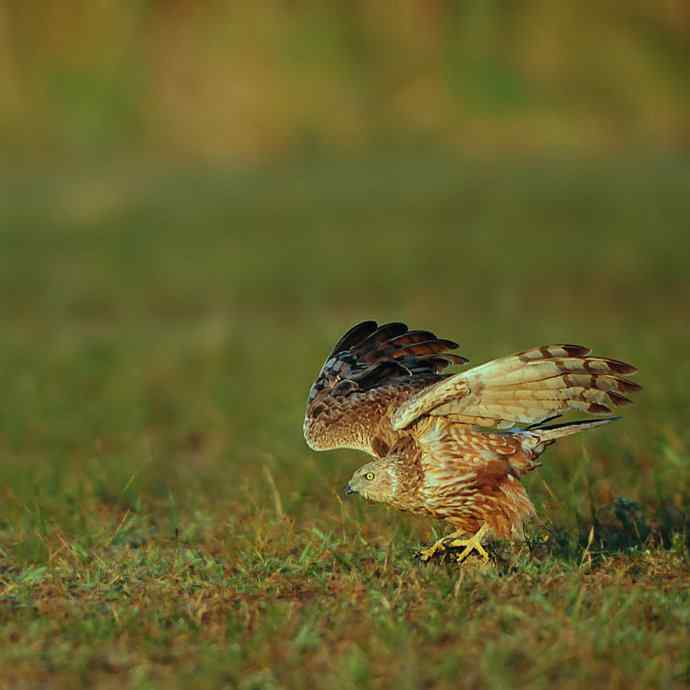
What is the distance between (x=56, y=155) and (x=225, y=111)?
4.15 m

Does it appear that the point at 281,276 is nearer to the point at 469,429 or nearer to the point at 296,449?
the point at 296,449

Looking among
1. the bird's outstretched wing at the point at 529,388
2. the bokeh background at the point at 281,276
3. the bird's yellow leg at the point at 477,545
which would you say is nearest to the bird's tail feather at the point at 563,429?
the bird's outstretched wing at the point at 529,388

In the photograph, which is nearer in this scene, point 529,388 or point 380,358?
point 529,388

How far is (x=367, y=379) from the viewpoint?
17.5 ft

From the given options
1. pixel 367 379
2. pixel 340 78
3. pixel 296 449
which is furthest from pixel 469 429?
pixel 340 78

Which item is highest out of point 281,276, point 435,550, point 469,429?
point 281,276

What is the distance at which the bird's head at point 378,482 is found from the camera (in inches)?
183

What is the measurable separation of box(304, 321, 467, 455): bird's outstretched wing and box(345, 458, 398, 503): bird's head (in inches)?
10.9

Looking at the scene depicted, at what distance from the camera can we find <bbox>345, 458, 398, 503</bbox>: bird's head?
4.64 metres

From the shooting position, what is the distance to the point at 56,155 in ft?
91.4

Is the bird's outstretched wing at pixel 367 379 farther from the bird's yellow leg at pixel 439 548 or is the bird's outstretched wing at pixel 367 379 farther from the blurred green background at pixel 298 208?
the blurred green background at pixel 298 208

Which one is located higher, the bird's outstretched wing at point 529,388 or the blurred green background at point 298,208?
the blurred green background at point 298,208

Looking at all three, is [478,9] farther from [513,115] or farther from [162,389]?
[162,389]

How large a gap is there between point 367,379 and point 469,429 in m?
0.76
